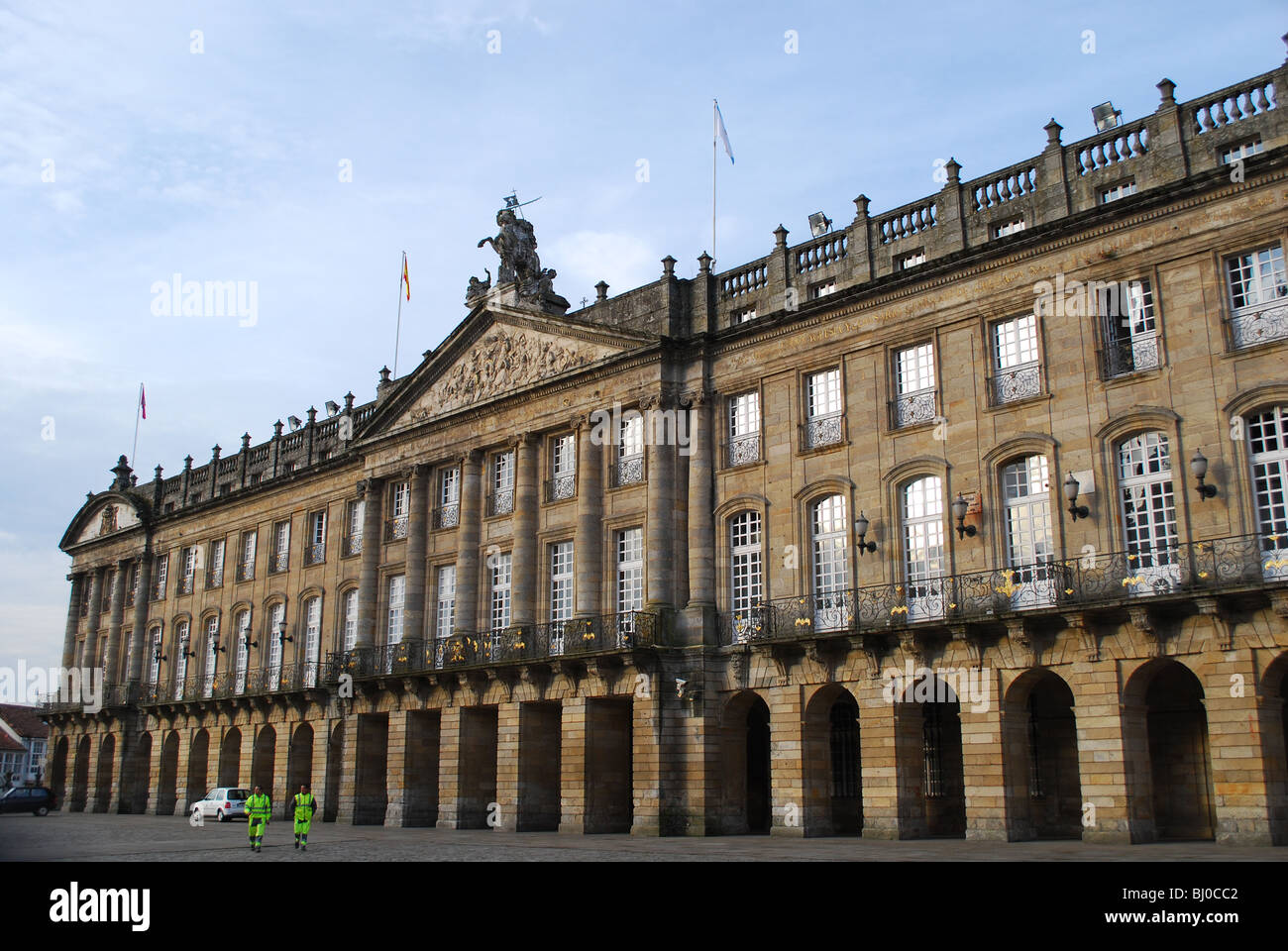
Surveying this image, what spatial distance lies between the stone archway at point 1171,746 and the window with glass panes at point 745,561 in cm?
929

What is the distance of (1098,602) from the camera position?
22.5m

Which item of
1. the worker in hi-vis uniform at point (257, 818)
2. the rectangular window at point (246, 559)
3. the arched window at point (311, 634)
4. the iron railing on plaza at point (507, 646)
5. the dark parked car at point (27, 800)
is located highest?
the rectangular window at point (246, 559)

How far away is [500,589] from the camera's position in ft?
117

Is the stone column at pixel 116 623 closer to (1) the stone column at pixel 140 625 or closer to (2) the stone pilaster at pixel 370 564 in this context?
(1) the stone column at pixel 140 625

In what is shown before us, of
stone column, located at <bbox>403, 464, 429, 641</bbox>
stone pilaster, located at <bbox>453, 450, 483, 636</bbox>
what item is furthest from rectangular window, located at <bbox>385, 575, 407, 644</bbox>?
stone pilaster, located at <bbox>453, 450, 483, 636</bbox>

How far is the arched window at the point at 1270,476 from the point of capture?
21172 millimetres

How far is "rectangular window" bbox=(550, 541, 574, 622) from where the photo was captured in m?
33.3

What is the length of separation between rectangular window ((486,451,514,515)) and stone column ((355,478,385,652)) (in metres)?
6.01

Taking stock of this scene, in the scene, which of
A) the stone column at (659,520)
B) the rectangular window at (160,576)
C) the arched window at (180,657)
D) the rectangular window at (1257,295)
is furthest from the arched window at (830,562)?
the rectangular window at (160,576)

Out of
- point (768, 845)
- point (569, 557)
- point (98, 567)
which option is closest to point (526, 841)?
point (768, 845)

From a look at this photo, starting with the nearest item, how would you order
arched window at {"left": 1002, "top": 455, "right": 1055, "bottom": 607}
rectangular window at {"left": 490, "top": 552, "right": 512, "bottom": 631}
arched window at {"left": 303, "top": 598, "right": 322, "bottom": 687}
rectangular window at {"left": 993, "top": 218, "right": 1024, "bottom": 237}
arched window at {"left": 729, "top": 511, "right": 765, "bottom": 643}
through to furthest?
arched window at {"left": 1002, "top": 455, "right": 1055, "bottom": 607} < rectangular window at {"left": 993, "top": 218, "right": 1024, "bottom": 237} < arched window at {"left": 729, "top": 511, "right": 765, "bottom": 643} < rectangular window at {"left": 490, "top": 552, "right": 512, "bottom": 631} < arched window at {"left": 303, "top": 598, "right": 322, "bottom": 687}

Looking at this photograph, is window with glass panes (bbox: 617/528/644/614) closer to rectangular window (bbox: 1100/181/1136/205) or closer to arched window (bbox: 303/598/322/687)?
rectangular window (bbox: 1100/181/1136/205)

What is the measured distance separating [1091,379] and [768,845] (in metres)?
11.2
